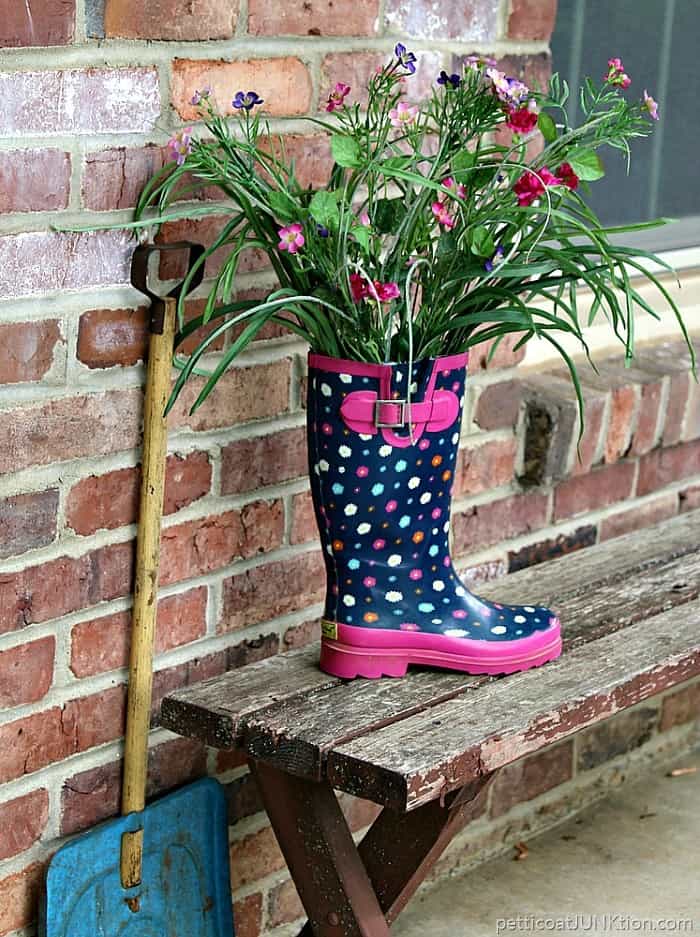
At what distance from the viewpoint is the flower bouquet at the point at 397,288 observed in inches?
63.6

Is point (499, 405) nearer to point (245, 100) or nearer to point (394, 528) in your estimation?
point (394, 528)

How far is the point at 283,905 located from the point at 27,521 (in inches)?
31.0

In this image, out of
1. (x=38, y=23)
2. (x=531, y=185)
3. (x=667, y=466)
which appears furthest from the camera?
(x=667, y=466)

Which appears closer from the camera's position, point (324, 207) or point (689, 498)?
point (324, 207)

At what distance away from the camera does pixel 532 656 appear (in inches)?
71.7

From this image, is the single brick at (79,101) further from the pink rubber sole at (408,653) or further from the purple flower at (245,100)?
the pink rubber sole at (408,653)

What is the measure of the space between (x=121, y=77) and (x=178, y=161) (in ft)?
0.38

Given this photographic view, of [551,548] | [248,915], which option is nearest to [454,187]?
[551,548]

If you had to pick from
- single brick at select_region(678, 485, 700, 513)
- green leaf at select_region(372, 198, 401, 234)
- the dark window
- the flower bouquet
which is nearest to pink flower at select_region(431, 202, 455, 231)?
the flower bouquet

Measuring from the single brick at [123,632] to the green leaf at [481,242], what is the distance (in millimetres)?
570

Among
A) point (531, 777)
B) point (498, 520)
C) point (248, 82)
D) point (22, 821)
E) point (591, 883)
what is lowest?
point (591, 883)

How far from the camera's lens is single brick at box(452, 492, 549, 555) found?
223cm

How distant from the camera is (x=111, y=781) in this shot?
181 cm

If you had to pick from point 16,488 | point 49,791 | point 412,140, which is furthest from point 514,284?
point 49,791
